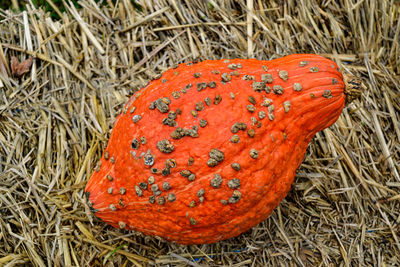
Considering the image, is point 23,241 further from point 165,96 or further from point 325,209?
point 325,209

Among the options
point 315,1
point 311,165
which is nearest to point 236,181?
point 311,165

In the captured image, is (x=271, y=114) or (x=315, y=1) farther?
(x=315, y=1)

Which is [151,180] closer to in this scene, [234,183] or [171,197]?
[171,197]

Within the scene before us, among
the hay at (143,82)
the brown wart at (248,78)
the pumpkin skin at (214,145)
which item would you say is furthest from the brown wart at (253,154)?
the hay at (143,82)

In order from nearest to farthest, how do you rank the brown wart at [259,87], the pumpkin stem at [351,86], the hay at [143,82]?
the brown wart at [259,87] → the pumpkin stem at [351,86] → the hay at [143,82]

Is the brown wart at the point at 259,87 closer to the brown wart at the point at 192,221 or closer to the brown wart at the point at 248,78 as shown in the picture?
the brown wart at the point at 248,78

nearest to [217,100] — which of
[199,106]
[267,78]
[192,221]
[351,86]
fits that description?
[199,106]
